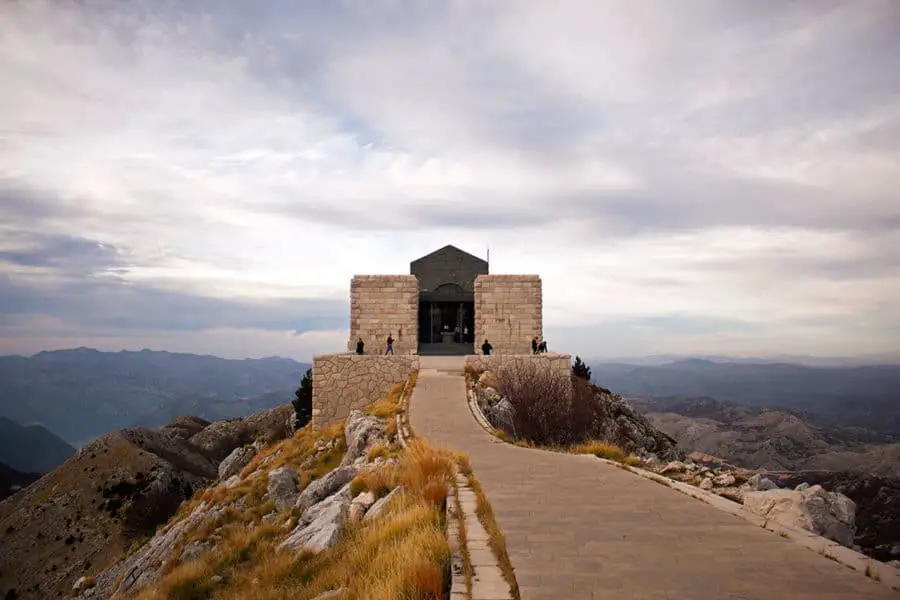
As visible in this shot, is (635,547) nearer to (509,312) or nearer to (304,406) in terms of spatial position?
(509,312)

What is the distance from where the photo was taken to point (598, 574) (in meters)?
5.40

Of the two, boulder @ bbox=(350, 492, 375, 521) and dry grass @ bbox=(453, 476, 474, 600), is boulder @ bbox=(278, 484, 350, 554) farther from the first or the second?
dry grass @ bbox=(453, 476, 474, 600)

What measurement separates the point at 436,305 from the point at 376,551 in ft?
96.4

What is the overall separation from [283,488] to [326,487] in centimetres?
342

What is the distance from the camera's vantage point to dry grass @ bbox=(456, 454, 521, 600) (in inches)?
204

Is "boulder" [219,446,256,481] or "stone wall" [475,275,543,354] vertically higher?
"stone wall" [475,275,543,354]

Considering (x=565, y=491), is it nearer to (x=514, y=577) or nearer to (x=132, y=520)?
(x=514, y=577)

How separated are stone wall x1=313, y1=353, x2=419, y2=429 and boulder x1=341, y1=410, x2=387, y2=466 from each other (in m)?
6.28

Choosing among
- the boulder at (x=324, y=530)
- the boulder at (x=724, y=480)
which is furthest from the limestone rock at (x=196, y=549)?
the boulder at (x=724, y=480)

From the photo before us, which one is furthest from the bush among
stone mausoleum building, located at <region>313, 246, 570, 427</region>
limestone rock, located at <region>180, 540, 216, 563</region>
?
limestone rock, located at <region>180, 540, 216, 563</region>

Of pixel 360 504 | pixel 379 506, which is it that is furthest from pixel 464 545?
pixel 360 504

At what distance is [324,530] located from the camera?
8703 mm

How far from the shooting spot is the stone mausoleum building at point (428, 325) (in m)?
23.5

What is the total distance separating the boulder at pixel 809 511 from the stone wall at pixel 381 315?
20567 mm
